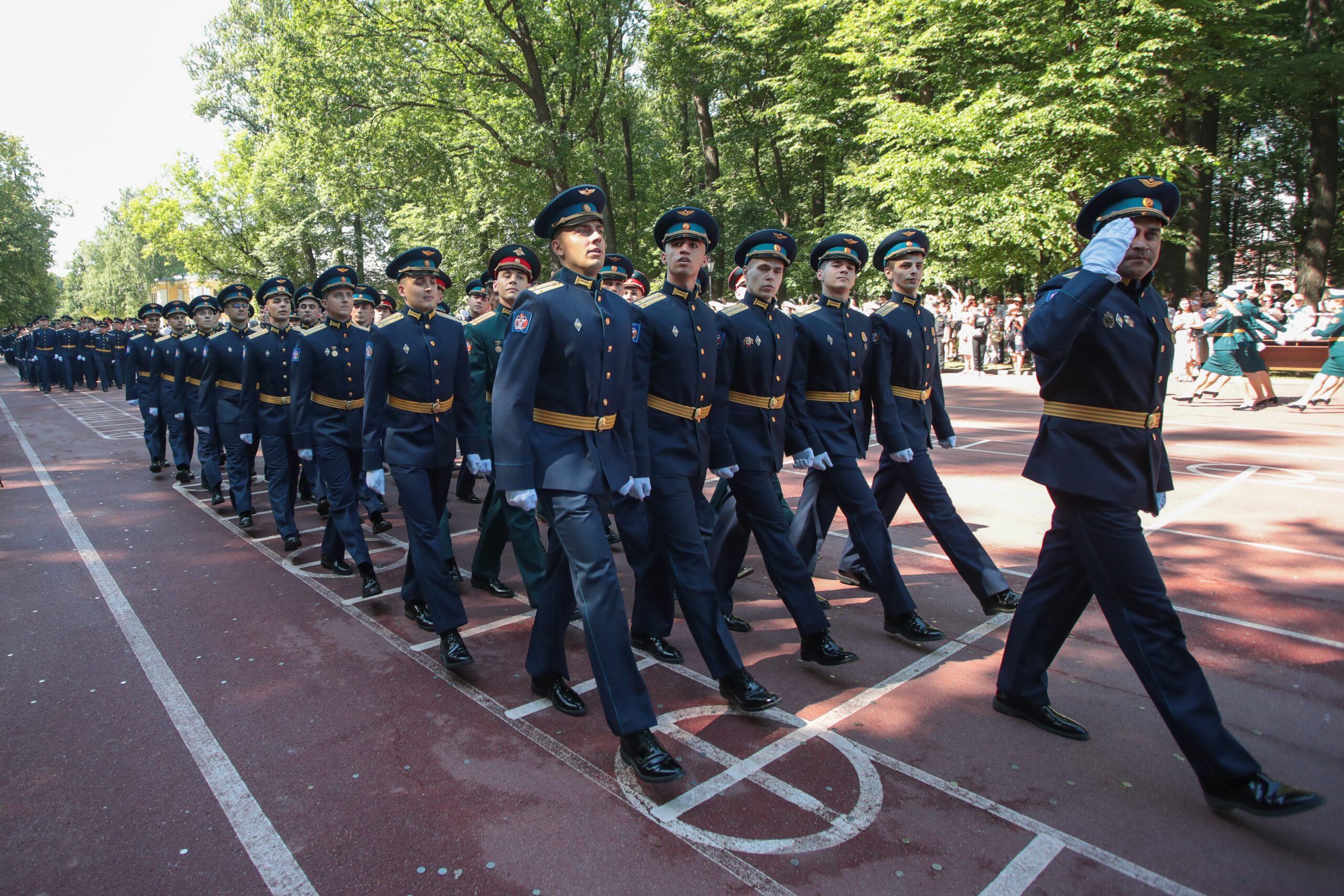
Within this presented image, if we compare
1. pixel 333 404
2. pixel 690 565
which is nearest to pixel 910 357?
pixel 690 565

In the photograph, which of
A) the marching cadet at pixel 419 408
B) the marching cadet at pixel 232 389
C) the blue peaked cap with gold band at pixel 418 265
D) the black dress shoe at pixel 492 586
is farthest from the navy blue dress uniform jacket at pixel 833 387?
the marching cadet at pixel 232 389

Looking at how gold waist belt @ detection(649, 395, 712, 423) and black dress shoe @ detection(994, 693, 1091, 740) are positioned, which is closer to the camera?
black dress shoe @ detection(994, 693, 1091, 740)

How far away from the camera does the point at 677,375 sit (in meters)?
4.18

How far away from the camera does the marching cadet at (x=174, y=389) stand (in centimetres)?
1041

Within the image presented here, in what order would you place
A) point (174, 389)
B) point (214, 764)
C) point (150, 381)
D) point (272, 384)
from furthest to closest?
point (150, 381), point (174, 389), point (272, 384), point (214, 764)

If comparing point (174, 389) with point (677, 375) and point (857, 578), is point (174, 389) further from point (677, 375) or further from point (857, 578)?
point (857, 578)

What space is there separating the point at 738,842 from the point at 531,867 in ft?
2.36

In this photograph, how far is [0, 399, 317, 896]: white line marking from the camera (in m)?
2.83

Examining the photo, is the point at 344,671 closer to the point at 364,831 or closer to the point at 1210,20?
the point at 364,831

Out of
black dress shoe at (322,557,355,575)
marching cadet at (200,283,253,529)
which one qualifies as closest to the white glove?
black dress shoe at (322,557,355,575)

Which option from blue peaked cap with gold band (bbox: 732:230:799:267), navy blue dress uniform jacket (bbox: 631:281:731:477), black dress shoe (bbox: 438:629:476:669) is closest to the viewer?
navy blue dress uniform jacket (bbox: 631:281:731:477)

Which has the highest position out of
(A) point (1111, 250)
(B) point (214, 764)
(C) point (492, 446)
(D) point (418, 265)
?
(D) point (418, 265)

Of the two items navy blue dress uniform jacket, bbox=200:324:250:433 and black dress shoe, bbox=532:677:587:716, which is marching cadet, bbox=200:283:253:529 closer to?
navy blue dress uniform jacket, bbox=200:324:250:433

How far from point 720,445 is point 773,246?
3.95 feet
